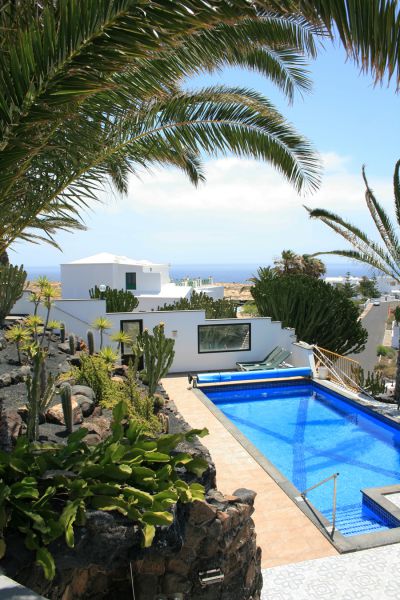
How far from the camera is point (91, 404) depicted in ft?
23.5

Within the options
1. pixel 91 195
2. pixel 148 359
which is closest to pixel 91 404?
pixel 148 359

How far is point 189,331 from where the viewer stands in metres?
15.6

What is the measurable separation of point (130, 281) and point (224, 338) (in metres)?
14.0

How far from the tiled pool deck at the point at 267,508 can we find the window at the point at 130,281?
18587 millimetres

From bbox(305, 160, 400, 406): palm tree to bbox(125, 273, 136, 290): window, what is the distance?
57.9 ft

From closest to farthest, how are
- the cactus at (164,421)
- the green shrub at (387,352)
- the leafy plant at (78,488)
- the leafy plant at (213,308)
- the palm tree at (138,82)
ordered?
the palm tree at (138,82)
the leafy plant at (78,488)
the cactus at (164,421)
the leafy plant at (213,308)
the green shrub at (387,352)

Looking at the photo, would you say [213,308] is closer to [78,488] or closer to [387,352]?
[78,488]

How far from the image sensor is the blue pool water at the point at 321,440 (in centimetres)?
793

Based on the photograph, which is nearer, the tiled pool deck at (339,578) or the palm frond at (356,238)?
the tiled pool deck at (339,578)

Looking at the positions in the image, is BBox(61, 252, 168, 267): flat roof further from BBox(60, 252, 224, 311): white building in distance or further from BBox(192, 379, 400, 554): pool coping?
BBox(192, 379, 400, 554): pool coping

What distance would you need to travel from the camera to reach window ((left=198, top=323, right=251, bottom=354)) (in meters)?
15.8

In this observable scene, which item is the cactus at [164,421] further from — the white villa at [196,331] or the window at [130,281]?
the window at [130,281]

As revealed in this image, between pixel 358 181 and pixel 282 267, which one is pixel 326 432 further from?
pixel 282 267

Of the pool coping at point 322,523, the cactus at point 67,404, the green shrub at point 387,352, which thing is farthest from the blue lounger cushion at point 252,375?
the green shrub at point 387,352
